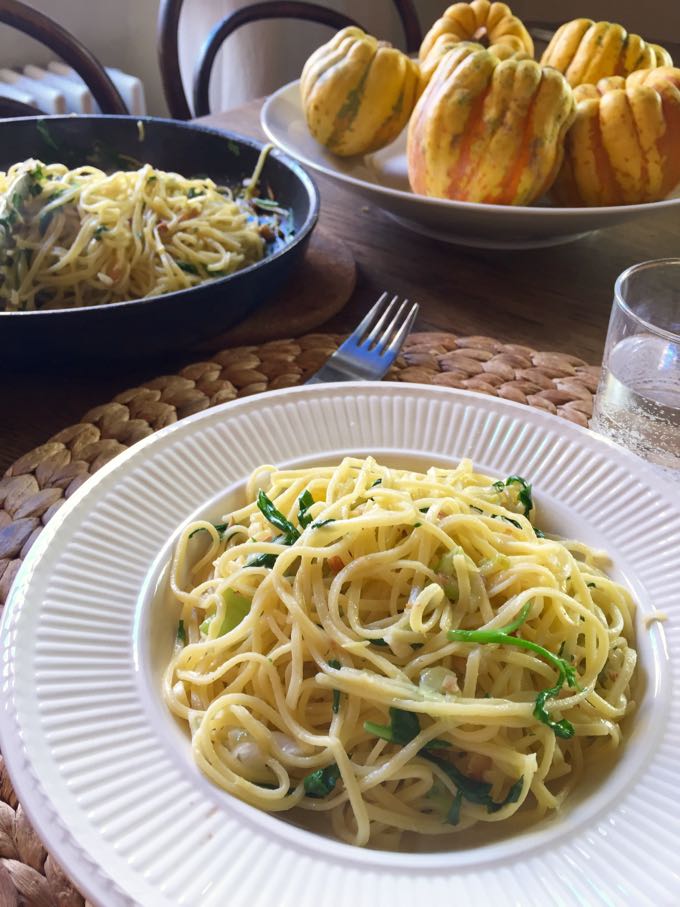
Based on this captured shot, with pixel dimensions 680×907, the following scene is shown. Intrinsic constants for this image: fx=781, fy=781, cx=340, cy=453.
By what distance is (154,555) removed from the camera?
0.91 m

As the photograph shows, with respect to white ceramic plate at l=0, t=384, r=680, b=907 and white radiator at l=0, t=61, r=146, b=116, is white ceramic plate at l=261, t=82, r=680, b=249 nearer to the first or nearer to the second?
white ceramic plate at l=0, t=384, r=680, b=907

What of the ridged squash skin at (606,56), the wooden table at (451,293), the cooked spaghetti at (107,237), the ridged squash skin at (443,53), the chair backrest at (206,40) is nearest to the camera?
the wooden table at (451,293)

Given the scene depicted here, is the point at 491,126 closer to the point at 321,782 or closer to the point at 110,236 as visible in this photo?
the point at 110,236

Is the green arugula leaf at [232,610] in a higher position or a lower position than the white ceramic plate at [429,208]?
lower

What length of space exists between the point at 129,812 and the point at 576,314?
4.27 ft

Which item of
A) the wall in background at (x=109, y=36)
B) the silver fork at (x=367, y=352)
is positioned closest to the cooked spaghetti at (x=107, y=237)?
the silver fork at (x=367, y=352)

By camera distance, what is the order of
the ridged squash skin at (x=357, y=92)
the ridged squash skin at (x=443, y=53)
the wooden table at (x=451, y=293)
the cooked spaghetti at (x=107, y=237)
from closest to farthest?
the wooden table at (x=451, y=293), the cooked spaghetti at (x=107, y=237), the ridged squash skin at (x=443, y=53), the ridged squash skin at (x=357, y=92)

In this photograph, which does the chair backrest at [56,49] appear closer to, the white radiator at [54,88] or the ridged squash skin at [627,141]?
the white radiator at [54,88]

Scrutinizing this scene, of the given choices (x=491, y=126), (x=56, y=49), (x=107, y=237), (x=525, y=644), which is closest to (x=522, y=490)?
(x=525, y=644)

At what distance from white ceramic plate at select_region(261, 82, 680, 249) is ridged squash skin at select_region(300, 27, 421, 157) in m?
0.06

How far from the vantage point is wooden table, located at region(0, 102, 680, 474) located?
4.27ft

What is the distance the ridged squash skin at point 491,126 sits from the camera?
151cm

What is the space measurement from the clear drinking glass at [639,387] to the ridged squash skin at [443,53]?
2.19 ft

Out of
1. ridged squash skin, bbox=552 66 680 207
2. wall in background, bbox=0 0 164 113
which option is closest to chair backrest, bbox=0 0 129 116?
wall in background, bbox=0 0 164 113
